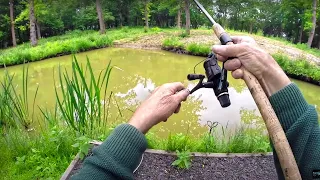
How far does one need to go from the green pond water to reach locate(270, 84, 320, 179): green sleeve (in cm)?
84

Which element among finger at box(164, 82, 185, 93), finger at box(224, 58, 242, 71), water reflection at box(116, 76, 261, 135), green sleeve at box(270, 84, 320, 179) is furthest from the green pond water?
green sleeve at box(270, 84, 320, 179)

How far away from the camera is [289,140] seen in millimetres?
1051

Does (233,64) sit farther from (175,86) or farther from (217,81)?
(175,86)

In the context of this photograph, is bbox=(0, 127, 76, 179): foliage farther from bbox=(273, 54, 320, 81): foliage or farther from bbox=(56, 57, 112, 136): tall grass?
bbox=(273, 54, 320, 81): foliage

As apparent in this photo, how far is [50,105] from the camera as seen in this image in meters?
6.04

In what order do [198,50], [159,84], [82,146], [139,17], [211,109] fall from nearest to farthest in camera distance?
[82,146] < [211,109] < [159,84] < [198,50] < [139,17]

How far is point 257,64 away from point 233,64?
10 centimetres

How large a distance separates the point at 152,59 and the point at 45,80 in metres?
4.72

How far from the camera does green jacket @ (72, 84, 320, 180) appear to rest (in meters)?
0.91

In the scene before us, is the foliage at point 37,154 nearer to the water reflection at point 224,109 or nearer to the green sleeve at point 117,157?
the green sleeve at point 117,157

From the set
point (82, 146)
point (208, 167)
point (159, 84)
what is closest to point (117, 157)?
point (82, 146)

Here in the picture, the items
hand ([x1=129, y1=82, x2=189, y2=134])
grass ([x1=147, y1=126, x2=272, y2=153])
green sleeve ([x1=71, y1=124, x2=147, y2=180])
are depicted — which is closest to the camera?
green sleeve ([x1=71, y1=124, x2=147, y2=180])

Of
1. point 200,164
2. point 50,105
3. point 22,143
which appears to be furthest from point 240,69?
point 50,105

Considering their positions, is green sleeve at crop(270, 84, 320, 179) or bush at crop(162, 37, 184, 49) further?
bush at crop(162, 37, 184, 49)
